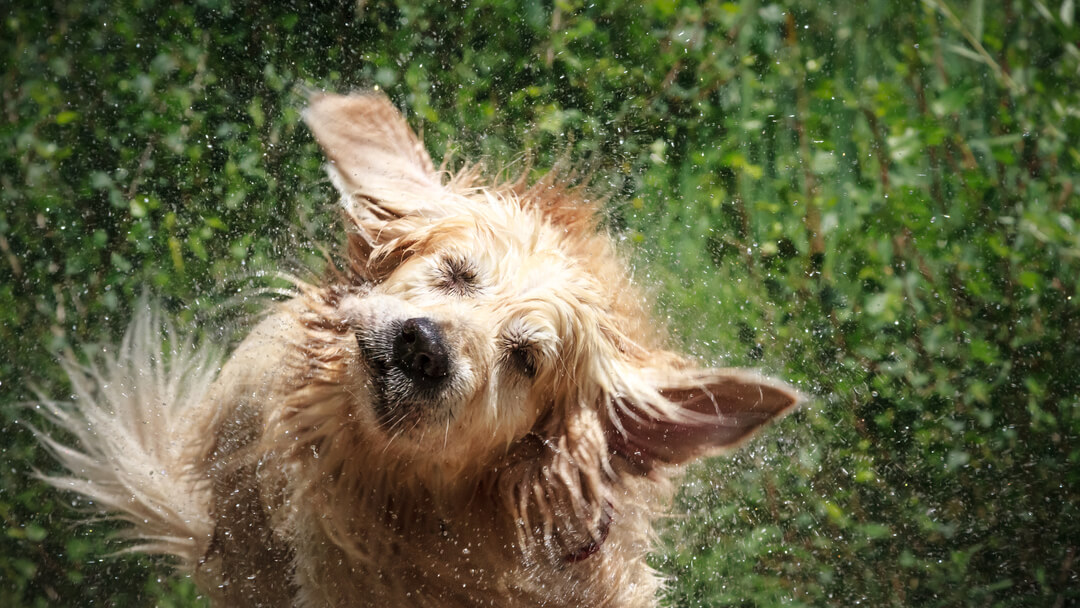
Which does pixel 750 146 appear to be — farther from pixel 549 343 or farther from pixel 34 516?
pixel 34 516

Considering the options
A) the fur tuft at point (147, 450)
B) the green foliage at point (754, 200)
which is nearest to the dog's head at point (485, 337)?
the fur tuft at point (147, 450)

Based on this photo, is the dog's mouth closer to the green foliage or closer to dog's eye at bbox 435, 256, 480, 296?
dog's eye at bbox 435, 256, 480, 296

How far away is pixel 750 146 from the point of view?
435 cm

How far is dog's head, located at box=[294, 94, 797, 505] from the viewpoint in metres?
2.20

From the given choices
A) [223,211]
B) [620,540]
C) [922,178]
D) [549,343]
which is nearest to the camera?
[549,343]

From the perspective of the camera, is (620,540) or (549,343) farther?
(620,540)

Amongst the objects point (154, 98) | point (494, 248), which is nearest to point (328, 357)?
Result: point (494, 248)

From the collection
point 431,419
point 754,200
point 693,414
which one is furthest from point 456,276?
point 754,200

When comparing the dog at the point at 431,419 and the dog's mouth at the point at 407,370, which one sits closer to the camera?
the dog's mouth at the point at 407,370

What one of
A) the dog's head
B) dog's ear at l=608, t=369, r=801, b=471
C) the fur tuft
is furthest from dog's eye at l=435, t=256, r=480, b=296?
the fur tuft

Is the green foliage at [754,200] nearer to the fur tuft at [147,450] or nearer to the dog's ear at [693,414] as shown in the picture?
the fur tuft at [147,450]

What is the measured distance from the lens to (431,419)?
2.23 m

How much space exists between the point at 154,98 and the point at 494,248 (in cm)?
239

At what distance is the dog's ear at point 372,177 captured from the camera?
251 cm
